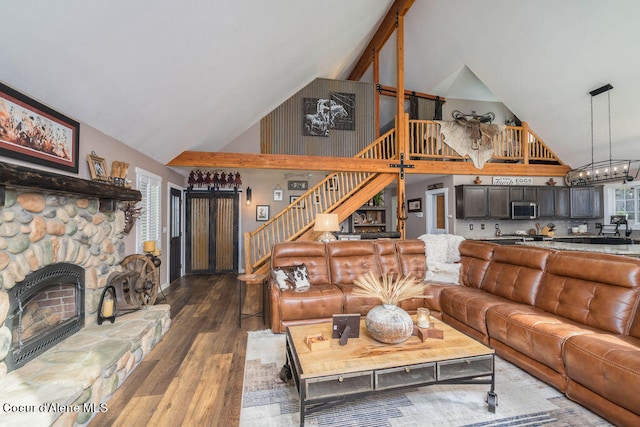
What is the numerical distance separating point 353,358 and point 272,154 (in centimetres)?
468

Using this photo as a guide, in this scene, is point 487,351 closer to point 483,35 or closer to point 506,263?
point 506,263

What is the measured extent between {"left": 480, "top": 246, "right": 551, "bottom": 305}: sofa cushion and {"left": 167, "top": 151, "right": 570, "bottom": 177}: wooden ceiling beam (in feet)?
10.5

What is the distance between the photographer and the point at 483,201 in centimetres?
646

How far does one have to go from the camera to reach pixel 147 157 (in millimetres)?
4449

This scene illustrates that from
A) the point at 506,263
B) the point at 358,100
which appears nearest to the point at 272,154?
the point at 358,100

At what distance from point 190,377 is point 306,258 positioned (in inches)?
71.5

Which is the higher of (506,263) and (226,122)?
(226,122)

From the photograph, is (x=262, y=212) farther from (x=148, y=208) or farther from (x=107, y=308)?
(x=107, y=308)

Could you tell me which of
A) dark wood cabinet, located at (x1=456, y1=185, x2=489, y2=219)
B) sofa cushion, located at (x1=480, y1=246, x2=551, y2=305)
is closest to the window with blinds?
sofa cushion, located at (x1=480, y1=246, x2=551, y2=305)

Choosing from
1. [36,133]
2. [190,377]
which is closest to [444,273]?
[190,377]

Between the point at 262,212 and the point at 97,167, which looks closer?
the point at 97,167

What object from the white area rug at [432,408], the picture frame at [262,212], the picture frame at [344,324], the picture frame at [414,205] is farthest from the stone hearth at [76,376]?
the picture frame at [414,205]

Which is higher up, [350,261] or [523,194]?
[523,194]

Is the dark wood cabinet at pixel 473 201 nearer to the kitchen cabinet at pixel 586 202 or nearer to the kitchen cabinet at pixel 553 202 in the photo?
the kitchen cabinet at pixel 553 202
